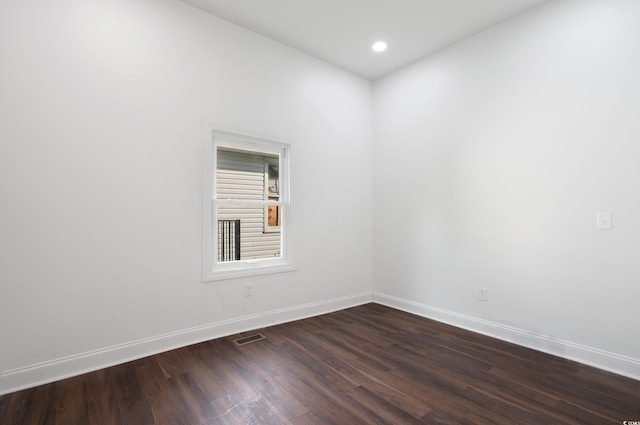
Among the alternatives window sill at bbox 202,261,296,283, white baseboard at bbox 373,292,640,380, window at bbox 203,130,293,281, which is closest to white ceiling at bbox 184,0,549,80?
window at bbox 203,130,293,281

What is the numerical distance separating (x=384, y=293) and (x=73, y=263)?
3.32m

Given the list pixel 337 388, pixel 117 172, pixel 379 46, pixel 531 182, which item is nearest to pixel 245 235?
pixel 117 172

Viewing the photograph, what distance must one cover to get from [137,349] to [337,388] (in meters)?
1.65

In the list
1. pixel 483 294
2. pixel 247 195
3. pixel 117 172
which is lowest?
pixel 483 294

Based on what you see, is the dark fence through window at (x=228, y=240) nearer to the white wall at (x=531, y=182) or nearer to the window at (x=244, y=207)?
the window at (x=244, y=207)

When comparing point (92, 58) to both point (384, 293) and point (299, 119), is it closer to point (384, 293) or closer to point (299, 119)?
point (299, 119)

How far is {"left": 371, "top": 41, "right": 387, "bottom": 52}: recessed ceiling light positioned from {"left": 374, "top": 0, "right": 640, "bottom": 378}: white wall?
0.55m

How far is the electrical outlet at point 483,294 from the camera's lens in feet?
10.2

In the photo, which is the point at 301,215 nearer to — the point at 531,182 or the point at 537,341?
the point at 531,182

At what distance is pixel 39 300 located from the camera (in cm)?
218

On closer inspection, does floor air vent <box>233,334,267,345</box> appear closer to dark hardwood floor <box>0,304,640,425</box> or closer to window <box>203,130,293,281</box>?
dark hardwood floor <box>0,304,640,425</box>

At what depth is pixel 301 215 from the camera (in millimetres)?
3588

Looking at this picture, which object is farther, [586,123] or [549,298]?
[549,298]

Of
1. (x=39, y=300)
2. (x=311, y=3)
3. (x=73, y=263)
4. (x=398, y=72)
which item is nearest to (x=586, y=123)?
(x=398, y=72)
